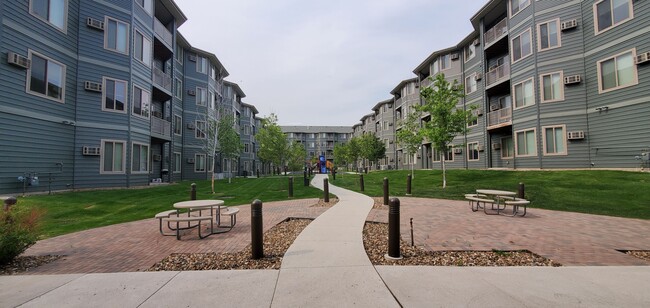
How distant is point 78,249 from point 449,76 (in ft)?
109

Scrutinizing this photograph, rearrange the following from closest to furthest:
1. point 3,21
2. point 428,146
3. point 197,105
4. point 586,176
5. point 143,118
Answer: point 3,21, point 586,176, point 143,118, point 197,105, point 428,146

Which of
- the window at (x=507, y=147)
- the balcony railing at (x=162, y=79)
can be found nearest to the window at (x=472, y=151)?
the window at (x=507, y=147)

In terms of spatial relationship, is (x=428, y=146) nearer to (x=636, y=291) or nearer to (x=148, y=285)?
(x=636, y=291)

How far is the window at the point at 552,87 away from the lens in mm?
18359

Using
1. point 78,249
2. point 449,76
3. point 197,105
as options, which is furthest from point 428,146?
point 78,249

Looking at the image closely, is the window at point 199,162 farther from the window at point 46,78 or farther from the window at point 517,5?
the window at point 517,5

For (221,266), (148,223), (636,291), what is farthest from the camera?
(148,223)

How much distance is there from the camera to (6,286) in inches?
171

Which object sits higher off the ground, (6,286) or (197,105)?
(197,105)

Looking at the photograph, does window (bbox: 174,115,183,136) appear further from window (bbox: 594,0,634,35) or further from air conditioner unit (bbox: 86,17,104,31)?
window (bbox: 594,0,634,35)

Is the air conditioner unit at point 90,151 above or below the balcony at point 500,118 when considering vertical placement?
below

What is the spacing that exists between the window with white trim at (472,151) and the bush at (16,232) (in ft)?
96.1

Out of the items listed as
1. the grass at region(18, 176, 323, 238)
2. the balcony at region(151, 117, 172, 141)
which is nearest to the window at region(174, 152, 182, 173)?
the balcony at region(151, 117, 172, 141)

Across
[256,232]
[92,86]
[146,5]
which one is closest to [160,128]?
[92,86]
